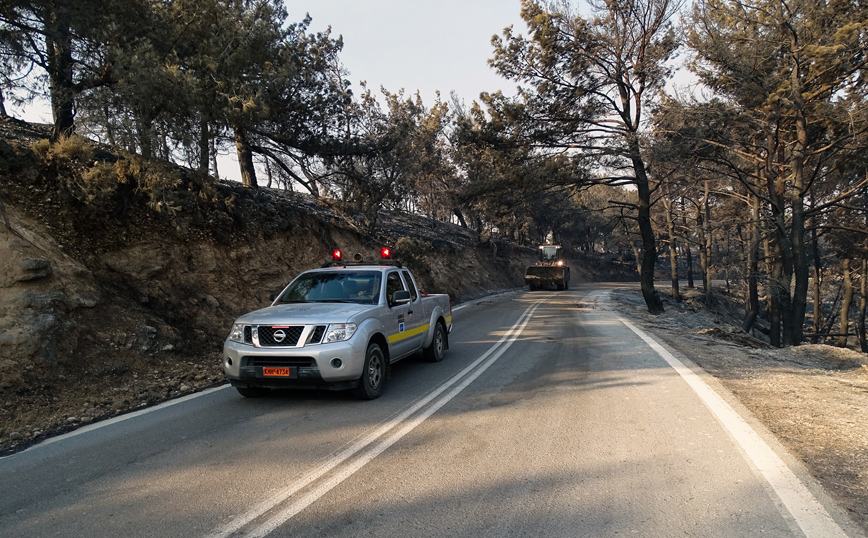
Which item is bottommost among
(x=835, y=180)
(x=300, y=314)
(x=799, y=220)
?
(x=300, y=314)

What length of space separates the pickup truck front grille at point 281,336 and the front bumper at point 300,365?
2.7 inches

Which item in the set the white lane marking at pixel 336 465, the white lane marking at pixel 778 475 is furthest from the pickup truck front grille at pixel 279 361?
the white lane marking at pixel 778 475

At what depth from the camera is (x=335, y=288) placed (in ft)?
24.7

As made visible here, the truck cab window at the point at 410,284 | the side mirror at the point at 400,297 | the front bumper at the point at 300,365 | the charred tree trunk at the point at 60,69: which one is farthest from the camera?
the charred tree trunk at the point at 60,69

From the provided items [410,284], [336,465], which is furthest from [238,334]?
[410,284]

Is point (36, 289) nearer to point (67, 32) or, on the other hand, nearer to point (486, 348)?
point (67, 32)

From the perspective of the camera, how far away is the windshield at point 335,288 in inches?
287

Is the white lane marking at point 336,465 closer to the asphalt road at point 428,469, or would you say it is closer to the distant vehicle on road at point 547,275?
the asphalt road at point 428,469

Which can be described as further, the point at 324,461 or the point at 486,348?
the point at 486,348

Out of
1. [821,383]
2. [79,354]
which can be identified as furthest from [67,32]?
[821,383]

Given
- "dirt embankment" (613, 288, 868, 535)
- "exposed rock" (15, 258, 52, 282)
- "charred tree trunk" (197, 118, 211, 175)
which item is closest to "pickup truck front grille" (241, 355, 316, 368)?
"exposed rock" (15, 258, 52, 282)

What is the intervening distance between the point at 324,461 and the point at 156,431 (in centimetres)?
223

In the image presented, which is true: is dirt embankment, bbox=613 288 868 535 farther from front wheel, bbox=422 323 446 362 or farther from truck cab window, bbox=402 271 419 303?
truck cab window, bbox=402 271 419 303

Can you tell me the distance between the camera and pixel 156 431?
5410mm
